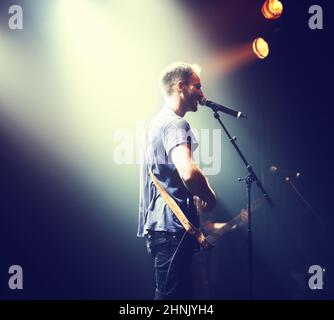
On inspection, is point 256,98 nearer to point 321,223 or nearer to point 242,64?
point 242,64

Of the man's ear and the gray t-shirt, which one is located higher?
the man's ear

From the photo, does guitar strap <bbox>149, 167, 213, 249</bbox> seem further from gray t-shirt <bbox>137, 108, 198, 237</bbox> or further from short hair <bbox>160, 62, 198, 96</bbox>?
short hair <bbox>160, 62, 198, 96</bbox>

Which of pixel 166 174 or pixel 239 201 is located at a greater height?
pixel 166 174

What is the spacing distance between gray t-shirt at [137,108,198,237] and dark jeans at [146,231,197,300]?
56 mm

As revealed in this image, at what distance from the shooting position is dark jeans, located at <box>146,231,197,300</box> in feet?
8.52

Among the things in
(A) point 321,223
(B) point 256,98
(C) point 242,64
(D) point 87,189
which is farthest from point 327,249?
(D) point 87,189

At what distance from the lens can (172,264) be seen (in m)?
2.59

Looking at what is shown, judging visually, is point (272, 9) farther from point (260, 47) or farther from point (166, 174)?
point (166, 174)

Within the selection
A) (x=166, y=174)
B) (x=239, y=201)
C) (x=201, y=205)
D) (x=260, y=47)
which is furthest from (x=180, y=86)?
(x=239, y=201)

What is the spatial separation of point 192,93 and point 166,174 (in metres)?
0.51

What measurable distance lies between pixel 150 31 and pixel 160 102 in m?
0.62

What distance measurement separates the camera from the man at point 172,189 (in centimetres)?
Answer: 258

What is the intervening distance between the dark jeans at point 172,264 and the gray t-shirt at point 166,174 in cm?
6

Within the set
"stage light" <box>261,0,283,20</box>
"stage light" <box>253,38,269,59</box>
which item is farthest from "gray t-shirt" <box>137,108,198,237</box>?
"stage light" <box>261,0,283,20</box>
